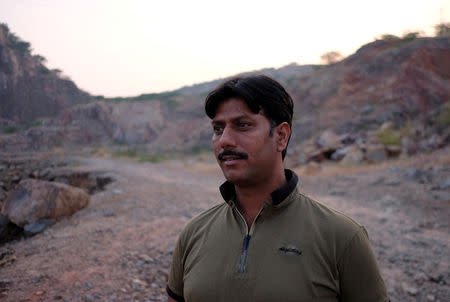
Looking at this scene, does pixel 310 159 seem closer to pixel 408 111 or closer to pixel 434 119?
pixel 434 119

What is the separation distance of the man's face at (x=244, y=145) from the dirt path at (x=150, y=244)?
2.63m

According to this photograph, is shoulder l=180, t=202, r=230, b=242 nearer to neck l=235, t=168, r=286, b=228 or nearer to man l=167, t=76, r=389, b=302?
man l=167, t=76, r=389, b=302

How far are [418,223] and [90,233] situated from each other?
592 cm

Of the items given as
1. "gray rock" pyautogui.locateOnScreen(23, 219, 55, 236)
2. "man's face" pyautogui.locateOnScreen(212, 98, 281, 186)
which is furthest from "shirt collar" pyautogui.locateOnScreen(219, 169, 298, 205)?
"gray rock" pyautogui.locateOnScreen(23, 219, 55, 236)

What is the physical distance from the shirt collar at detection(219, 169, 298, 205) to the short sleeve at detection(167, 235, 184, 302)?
1.13ft

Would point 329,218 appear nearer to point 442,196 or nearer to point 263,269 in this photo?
point 263,269

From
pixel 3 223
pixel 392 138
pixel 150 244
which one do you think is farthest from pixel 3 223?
pixel 392 138

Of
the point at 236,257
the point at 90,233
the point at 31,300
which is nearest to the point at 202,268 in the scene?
the point at 236,257

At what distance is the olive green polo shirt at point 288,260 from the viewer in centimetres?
133

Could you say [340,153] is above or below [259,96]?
below

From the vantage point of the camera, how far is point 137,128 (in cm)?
4178

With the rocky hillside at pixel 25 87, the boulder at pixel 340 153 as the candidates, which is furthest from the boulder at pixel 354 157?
the rocky hillside at pixel 25 87

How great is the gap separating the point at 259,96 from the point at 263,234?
2.03 ft

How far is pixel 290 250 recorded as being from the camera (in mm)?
1378
